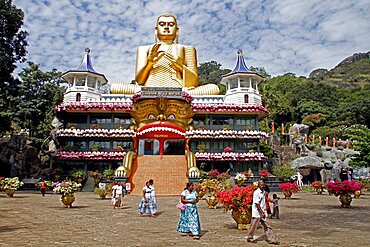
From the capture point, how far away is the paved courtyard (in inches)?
307

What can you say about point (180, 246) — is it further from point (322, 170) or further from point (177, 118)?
point (322, 170)

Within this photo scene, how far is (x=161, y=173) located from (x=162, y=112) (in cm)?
782

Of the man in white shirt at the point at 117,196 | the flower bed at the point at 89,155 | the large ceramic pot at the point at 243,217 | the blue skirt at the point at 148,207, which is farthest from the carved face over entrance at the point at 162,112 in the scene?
the large ceramic pot at the point at 243,217

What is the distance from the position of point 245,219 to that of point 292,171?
60.7 feet

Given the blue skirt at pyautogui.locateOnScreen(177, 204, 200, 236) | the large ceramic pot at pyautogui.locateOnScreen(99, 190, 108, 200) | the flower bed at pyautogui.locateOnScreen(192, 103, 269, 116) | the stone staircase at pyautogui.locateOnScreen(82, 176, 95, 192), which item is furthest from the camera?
the flower bed at pyautogui.locateOnScreen(192, 103, 269, 116)

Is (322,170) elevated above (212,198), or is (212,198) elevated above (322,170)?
(322,170)

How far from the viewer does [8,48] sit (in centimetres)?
2653

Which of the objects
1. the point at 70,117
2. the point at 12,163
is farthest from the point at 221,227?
the point at 70,117

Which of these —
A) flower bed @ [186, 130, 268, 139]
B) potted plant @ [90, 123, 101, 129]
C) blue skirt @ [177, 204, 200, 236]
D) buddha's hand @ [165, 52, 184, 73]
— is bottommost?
blue skirt @ [177, 204, 200, 236]

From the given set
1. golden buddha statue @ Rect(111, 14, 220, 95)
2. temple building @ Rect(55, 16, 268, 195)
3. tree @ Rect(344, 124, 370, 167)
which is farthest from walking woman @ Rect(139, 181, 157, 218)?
golden buddha statue @ Rect(111, 14, 220, 95)

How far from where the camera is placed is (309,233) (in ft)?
29.4

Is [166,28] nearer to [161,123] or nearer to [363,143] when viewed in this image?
[161,123]

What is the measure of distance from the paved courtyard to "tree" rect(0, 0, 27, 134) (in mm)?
15336

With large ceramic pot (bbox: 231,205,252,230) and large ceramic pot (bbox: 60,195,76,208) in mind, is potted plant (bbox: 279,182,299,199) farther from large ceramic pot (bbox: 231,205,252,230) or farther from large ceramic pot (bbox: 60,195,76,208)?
large ceramic pot (bbox: 60,195,76,208)
